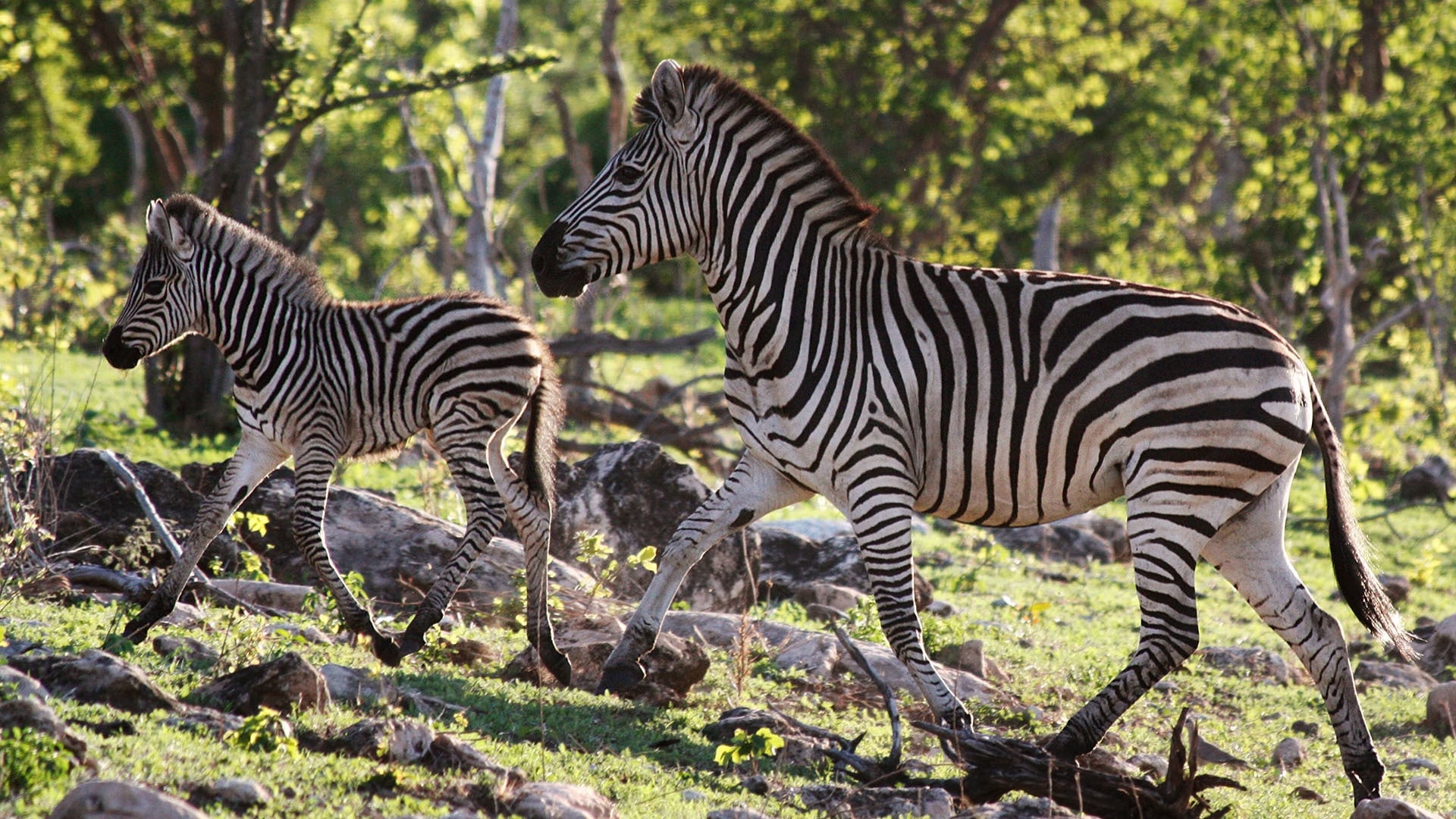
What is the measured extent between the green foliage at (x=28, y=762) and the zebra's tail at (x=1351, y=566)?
17.4 feet

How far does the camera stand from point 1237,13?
609 inches

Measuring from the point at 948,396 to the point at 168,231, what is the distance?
161 inches

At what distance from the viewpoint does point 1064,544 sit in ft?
39.9

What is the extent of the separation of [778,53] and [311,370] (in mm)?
13185

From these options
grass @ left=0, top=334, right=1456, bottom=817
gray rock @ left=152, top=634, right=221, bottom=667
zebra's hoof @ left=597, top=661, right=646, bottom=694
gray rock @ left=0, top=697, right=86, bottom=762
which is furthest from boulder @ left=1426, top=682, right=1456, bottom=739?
gray rock @ left=0, top=697, right=86, bottom=762

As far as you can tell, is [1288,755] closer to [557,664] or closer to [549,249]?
[557,664]

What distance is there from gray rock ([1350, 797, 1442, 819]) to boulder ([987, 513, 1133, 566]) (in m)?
6.43

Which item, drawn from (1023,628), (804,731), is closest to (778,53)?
(1023,628)

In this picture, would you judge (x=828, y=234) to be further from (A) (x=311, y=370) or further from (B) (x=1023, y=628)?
(B) (x=1023, y=628)

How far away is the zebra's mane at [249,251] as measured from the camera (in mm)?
7227

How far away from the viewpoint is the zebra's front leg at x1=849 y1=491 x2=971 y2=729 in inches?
239

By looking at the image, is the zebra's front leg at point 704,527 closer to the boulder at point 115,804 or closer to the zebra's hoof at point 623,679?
the zebra's hoof at point 623,679

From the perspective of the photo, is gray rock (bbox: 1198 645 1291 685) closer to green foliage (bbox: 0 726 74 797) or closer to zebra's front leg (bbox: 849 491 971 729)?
zebra's front leg (bbox: 849 491 971 729)

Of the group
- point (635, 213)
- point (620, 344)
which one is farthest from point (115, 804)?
point (620, 344)
